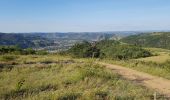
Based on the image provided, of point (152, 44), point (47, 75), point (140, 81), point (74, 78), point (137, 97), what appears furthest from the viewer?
point (152, 44)

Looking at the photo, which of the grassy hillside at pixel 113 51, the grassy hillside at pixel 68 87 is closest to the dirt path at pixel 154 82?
the grassy hillside at pixel 68 87

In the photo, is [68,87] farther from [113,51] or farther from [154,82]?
[113,51]

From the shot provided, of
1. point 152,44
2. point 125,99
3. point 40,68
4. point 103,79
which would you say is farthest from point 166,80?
point 152,44

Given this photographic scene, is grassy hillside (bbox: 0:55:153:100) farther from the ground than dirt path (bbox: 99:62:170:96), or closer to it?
farther from the ground

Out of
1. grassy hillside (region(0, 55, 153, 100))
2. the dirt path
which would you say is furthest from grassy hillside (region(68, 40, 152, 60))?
grassy hillside (region(0, 55, 153, 100))

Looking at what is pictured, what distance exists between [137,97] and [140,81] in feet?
14.3

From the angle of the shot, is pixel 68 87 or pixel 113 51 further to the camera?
pixel 113 51

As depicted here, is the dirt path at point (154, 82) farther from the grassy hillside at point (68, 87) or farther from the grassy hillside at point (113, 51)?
the grassy hillside at point (113, 51)

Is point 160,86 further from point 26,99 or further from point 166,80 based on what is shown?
point 26,99

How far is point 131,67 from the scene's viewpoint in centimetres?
1891

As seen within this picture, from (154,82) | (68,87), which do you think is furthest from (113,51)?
(68,87)

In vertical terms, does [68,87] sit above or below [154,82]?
above

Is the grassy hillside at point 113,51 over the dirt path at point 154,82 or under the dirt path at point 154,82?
under

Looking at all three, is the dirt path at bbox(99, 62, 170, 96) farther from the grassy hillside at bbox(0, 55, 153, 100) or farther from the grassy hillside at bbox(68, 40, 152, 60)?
the grassy hillside at bbox(68, 40, 152, 60)
